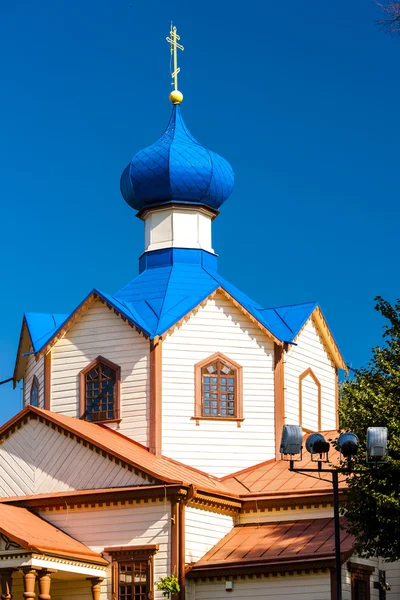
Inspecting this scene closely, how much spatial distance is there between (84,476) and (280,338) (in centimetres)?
619

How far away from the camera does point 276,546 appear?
84.0ft

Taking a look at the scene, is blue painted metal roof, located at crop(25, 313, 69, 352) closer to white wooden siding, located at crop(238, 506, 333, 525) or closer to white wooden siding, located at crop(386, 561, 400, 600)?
white wooden siding, located at crop(238, 506, 333, 525)

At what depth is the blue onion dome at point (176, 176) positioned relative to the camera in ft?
106

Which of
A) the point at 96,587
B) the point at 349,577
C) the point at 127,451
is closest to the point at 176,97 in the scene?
the point at 127,451

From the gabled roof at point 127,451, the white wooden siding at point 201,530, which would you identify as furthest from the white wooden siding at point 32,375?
the white wooden siding at point 201,530

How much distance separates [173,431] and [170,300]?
3393 mm

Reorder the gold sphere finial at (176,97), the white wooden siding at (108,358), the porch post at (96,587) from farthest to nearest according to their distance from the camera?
the gold sphere finial at (176,97) < the white wooden siding at (108,358) < the porch post at (96,587)

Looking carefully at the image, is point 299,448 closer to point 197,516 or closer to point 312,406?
point 197,516

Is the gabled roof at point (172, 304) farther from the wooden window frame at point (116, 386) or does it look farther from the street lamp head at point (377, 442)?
the street lamp head at point (377, 442)

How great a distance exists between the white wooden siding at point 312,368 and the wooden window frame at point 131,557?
227 inches

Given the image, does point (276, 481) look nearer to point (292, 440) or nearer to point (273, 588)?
point (273, 588)

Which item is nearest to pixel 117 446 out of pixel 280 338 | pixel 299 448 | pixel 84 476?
pixel 84 476

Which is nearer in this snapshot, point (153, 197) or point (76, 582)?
point (76, 582)

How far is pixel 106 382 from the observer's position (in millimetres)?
29391
